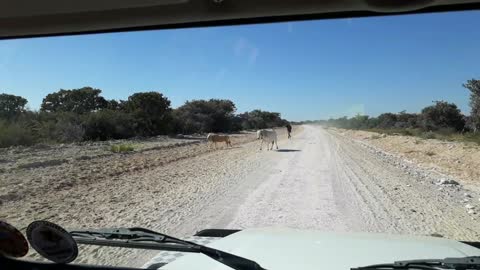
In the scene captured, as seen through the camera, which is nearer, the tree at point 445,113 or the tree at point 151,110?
the tree at point 445,113

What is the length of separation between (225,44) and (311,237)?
1447 millimetres

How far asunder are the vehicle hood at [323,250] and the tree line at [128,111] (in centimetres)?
137

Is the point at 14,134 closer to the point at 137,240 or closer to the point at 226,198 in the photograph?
the point at 226,198

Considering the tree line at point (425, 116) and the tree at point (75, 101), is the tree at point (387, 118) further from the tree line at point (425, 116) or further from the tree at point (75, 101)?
the tree at point (75, 101)

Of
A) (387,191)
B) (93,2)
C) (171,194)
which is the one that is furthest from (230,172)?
(93,2)

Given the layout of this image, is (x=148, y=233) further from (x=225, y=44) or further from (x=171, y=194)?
(x=171, y=194)

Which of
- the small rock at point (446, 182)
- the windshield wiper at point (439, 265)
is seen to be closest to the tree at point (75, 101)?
the windshield wiper at point (439, 265)

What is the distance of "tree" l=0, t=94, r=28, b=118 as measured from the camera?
12.9ft

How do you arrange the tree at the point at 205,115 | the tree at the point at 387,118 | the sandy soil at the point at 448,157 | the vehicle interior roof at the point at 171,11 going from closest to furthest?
1. the vehicle interior roof at the point at 171,11
2. the tree at the point at 205,115
3. the tree at the point at 387,118
4. the sandy soil at the point at 448,157

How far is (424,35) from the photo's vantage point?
272 cm

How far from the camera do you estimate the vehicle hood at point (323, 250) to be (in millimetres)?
2660

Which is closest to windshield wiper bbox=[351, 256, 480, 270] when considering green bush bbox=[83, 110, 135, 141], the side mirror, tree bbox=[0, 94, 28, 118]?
the side mirror

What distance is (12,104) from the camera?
440 centimetres

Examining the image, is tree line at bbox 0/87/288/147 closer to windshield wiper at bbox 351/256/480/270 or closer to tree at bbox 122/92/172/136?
tree at bbox 122/92/172/136
